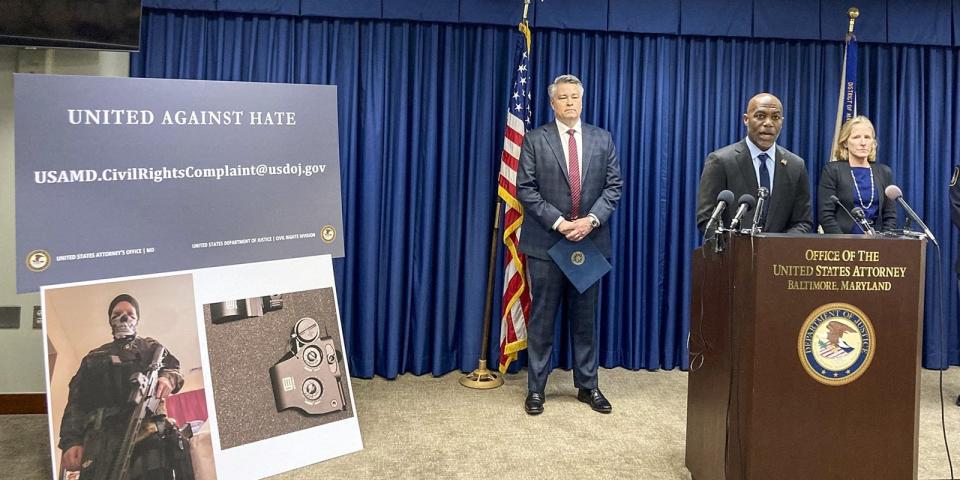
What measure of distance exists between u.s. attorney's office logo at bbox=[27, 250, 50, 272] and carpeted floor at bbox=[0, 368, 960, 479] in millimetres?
892

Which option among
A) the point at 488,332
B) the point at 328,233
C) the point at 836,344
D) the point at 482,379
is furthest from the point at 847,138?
the point at 328,233

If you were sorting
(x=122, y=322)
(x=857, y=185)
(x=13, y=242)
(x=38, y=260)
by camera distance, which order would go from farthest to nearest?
(x=857, y=185)
(x=13, y=242)
(x=122, y=322)
(x=38, y=260)

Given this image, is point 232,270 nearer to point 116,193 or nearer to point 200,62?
point 116,193

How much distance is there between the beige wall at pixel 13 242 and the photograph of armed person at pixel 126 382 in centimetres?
133

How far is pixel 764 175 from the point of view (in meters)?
2.76

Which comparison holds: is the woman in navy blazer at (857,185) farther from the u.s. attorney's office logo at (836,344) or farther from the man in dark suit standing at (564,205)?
the u.s. attorney's office logo at (836,344)

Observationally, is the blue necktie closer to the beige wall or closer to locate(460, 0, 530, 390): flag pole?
locate(460, 0, 530, 390): flag pole

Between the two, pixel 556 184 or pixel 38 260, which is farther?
pixel 556 184

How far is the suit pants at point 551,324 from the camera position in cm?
333

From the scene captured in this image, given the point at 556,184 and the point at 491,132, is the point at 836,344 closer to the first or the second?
the point at 556,184

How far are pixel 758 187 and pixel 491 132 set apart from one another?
5.55ft

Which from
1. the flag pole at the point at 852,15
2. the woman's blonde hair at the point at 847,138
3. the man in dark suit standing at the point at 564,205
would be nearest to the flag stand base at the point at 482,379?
the man in dark suit standing at the point at 564,205

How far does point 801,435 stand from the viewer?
193 cm

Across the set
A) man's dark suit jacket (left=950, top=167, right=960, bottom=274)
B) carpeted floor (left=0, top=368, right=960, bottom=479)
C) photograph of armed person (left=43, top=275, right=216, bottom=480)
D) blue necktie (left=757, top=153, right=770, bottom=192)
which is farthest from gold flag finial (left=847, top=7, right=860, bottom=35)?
photograph of armed person (left=43, top=275, right=216, bottom=480)
